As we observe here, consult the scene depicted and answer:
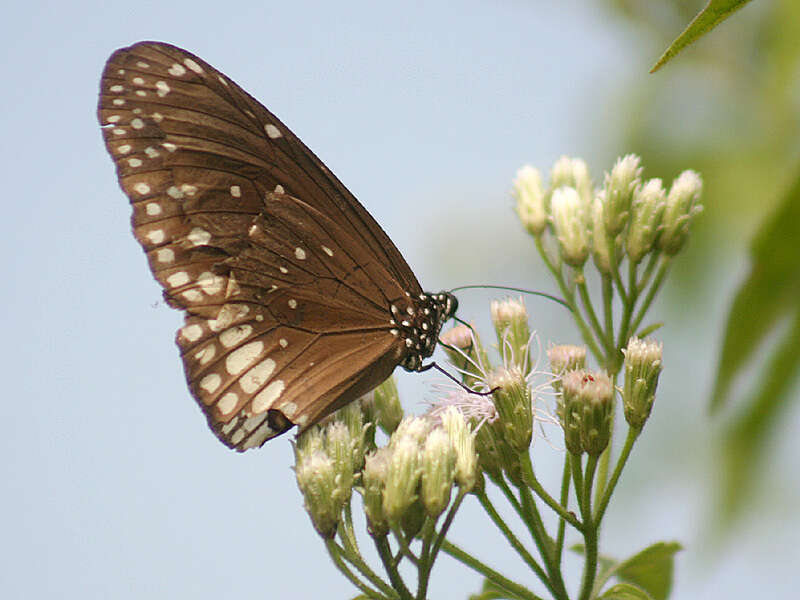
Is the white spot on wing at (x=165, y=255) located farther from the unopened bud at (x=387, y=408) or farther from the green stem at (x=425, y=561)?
the green stem at (x=425, y=561)

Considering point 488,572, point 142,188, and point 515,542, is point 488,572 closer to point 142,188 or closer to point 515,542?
point 515,542

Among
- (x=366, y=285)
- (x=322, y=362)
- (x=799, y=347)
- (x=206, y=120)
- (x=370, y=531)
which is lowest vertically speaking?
(x=370, y=531)

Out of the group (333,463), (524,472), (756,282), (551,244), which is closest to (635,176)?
(551,244)

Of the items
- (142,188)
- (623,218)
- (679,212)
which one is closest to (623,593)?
(623,218)

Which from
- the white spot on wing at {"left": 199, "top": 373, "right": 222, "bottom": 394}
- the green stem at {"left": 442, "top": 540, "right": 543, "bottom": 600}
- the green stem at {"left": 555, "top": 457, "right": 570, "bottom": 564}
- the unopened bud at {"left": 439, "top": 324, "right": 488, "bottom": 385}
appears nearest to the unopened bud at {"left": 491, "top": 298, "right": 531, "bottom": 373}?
the unopened bud at {"left": 439, "top": 324, "right": 488, "bottom": 385}

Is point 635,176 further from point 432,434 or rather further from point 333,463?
point 333,463

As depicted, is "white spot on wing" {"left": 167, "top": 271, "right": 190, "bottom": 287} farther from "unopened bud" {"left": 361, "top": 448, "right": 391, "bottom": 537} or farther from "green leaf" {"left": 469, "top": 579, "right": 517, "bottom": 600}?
"green leaf" {"left": 469, "top": 579, "right": 517, "bottom": 600}
